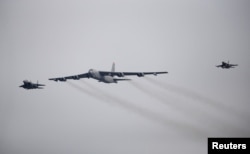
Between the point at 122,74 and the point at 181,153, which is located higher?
the point at 122,74

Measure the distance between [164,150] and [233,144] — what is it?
136ft

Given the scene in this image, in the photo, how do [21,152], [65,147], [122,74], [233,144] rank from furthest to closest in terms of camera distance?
[21,152] < [65,147] < [122,74] < [233,144]

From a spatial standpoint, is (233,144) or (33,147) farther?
(33,147)

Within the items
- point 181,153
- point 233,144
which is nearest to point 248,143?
point 233,144

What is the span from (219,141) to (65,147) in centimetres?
5311

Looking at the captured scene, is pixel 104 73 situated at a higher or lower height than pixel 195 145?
higher

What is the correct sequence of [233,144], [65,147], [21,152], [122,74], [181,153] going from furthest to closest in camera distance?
[21,152] < [65,147] < [181,153] < [122,74] < [233,144]

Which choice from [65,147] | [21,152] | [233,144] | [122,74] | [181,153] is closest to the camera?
[233,144]

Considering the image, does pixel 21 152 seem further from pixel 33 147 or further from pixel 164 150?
pixel 164 150

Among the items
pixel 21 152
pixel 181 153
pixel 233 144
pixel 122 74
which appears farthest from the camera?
pixel 21 152

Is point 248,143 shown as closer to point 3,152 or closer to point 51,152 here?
point 51,152

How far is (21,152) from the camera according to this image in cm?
Result: 10331

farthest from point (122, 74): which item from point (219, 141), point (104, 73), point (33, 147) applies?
point (33, 147)

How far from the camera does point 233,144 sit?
49.5 meters
